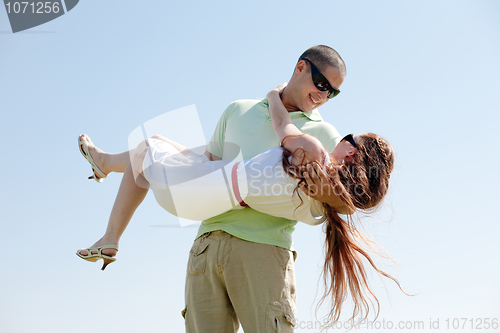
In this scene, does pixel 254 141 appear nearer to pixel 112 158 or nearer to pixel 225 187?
pixel 225 187

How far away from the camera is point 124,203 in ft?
11.1

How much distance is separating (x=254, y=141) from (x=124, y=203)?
0.99 m

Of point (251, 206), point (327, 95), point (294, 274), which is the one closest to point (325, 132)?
point (327, 95)

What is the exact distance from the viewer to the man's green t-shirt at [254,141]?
316cm

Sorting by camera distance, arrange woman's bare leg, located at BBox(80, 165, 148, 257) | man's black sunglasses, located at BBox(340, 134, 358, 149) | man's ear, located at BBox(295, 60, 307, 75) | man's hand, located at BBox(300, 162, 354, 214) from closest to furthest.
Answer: man's hand, located at BBox(300, 162, 354, 214) < man's black sunglasses, located at BBox(340, 134, 358, 149) < woman's bare leg, located at BBox(80, 165, 148, 257) < man's ear, located at BBox(295, 60, 307, 75)

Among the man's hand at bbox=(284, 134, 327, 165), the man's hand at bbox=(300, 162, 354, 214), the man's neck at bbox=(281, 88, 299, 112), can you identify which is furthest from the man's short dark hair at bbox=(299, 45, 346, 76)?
the man's hand at bbox=(300, 162, 354, 214)

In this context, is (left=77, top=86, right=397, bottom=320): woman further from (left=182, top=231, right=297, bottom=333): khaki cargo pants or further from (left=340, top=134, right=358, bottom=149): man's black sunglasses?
(left=182, top=231, right=297, bottom=333): khaki cargo pants

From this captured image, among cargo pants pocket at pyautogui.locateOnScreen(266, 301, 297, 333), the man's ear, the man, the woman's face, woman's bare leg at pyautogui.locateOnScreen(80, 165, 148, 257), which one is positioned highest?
the man's ear

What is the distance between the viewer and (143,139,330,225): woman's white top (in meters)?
2.91

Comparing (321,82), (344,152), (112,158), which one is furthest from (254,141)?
(112,158)

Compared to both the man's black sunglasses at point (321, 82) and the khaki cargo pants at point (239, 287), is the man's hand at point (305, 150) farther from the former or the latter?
the man's black sunglasses at point (321, 82)

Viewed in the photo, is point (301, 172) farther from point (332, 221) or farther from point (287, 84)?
point (287, 84)

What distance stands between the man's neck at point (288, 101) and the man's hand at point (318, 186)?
2.96 feet

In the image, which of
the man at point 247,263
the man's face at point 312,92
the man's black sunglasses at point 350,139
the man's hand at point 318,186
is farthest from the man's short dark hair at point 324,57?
the man's hand at point 318,186
